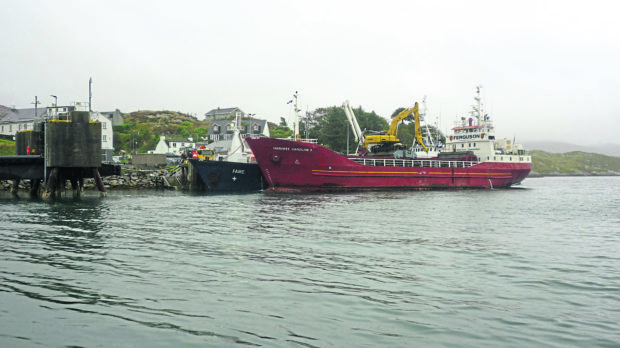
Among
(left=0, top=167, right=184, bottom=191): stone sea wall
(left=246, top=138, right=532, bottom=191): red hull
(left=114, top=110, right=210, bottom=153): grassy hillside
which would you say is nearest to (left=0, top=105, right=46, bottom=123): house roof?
(left=114, top=110, right=210, bottom=153): grassy hillside

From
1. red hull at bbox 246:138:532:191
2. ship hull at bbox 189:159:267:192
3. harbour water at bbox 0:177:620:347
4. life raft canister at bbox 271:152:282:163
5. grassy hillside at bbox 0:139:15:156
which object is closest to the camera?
harbour water at bbox 0:177:620:347

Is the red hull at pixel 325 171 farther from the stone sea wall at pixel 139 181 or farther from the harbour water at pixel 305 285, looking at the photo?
the harbour water at pixel 305 285

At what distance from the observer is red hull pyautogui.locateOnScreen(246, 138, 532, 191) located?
41.5 meters

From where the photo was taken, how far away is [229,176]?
44.3 m

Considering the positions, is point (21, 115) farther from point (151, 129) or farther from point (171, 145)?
point (151, 129)

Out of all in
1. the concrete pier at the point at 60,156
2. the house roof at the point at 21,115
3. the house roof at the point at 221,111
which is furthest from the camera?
the house roof at the point at 221,111

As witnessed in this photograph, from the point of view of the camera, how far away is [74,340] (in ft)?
22.1

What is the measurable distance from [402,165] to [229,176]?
1815 centimetres

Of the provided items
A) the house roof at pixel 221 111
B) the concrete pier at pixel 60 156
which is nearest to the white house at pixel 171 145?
the house roof at pixel 221 111

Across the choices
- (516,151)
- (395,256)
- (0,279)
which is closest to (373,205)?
(395,256)

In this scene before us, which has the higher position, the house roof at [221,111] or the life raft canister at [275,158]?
the house roof at [221,111]

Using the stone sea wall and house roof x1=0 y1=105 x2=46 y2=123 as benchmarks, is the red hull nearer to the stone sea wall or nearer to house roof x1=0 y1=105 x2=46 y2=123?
the stone sea wall

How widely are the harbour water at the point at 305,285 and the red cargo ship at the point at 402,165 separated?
21.7 meters

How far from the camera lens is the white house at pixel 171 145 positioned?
300ft
